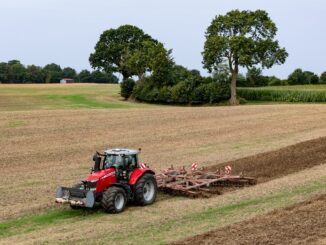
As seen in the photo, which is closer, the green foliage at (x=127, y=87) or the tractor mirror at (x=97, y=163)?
the tractor mirror at (x=97, y=163)

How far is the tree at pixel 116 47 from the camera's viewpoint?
9381 centimetres

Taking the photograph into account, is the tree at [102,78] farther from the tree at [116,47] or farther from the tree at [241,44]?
the tree at [241,44]

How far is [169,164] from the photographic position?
2438 centimetres

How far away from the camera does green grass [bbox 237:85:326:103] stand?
2697 inches

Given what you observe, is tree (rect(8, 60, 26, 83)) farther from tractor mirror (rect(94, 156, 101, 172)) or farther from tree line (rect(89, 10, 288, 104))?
tractor mirror (rect(94, 156, 101, 172))

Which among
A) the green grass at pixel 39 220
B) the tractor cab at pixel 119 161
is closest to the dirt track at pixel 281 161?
the tractor cab at pixel 119 161

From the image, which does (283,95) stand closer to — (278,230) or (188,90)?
(188,90)

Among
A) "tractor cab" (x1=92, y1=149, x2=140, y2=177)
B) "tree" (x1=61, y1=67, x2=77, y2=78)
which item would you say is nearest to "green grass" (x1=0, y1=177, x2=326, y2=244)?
"tractor cab" (x1=92, y1=149, x2=140, y2=177)

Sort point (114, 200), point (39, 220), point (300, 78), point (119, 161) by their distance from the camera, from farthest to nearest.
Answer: point (300, 78) → point (119, 161) → point (114, 200) → point (39, 220)

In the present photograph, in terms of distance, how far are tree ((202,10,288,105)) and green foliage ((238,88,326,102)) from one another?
4.54m

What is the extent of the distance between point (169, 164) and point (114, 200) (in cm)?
942

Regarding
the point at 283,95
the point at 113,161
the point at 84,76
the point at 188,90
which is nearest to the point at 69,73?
the point at 84,76

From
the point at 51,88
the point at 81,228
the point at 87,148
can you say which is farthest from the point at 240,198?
the point at 51,88

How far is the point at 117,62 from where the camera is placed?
9444 cm
